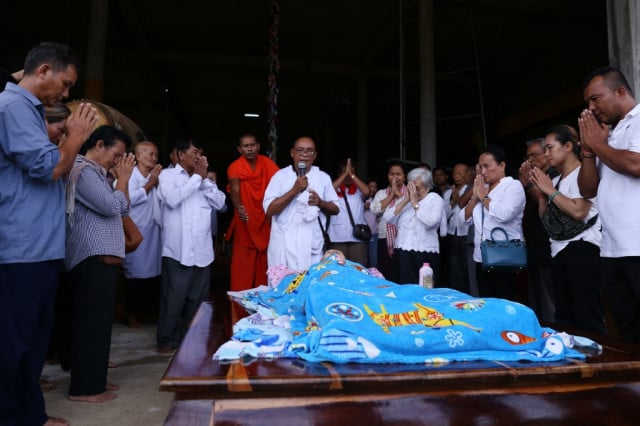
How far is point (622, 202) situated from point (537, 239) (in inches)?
49.9

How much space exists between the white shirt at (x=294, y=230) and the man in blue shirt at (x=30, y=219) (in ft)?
5.61

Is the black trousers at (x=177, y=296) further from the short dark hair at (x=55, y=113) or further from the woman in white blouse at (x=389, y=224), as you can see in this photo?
the woman in white blouse at (x=389, y=224)

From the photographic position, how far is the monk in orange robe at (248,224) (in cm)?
418

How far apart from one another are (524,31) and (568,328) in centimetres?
768

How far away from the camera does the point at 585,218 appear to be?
2654 millimetres

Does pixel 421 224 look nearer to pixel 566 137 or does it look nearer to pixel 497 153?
pixel 497 153

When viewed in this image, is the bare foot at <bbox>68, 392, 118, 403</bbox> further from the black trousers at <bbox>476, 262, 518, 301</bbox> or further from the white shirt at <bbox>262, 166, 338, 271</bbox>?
the black trousers at <bbox>476, 262, 518, 301</bbox>

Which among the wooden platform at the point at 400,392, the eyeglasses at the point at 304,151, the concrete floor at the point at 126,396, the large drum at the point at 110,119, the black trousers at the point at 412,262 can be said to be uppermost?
the large drum at the point at 110,119

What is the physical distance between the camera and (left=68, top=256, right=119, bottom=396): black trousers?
2500 millimetres

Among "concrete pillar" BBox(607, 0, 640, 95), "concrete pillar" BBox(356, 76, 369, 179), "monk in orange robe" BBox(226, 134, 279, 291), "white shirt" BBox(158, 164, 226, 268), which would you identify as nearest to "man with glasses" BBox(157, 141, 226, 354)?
"white shirt" BBox(158, 164, 226, 268)

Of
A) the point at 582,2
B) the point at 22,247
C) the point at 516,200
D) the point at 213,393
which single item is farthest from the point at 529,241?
the point at 582,2

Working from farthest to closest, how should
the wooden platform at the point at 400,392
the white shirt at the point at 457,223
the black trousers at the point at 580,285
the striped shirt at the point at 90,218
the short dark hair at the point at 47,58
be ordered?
the white shirt at the point at 457,223, the black trousers at the point at 580,285, the striped shirt at the point at 90,218, the short dark hair at the point at 47,58, the wooden platform at the point at 400,392

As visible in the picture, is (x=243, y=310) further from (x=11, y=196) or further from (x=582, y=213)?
(x=582, y=213)

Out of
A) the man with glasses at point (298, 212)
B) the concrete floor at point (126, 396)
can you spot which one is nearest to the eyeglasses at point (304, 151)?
the man with glasses at point (298, 212)
